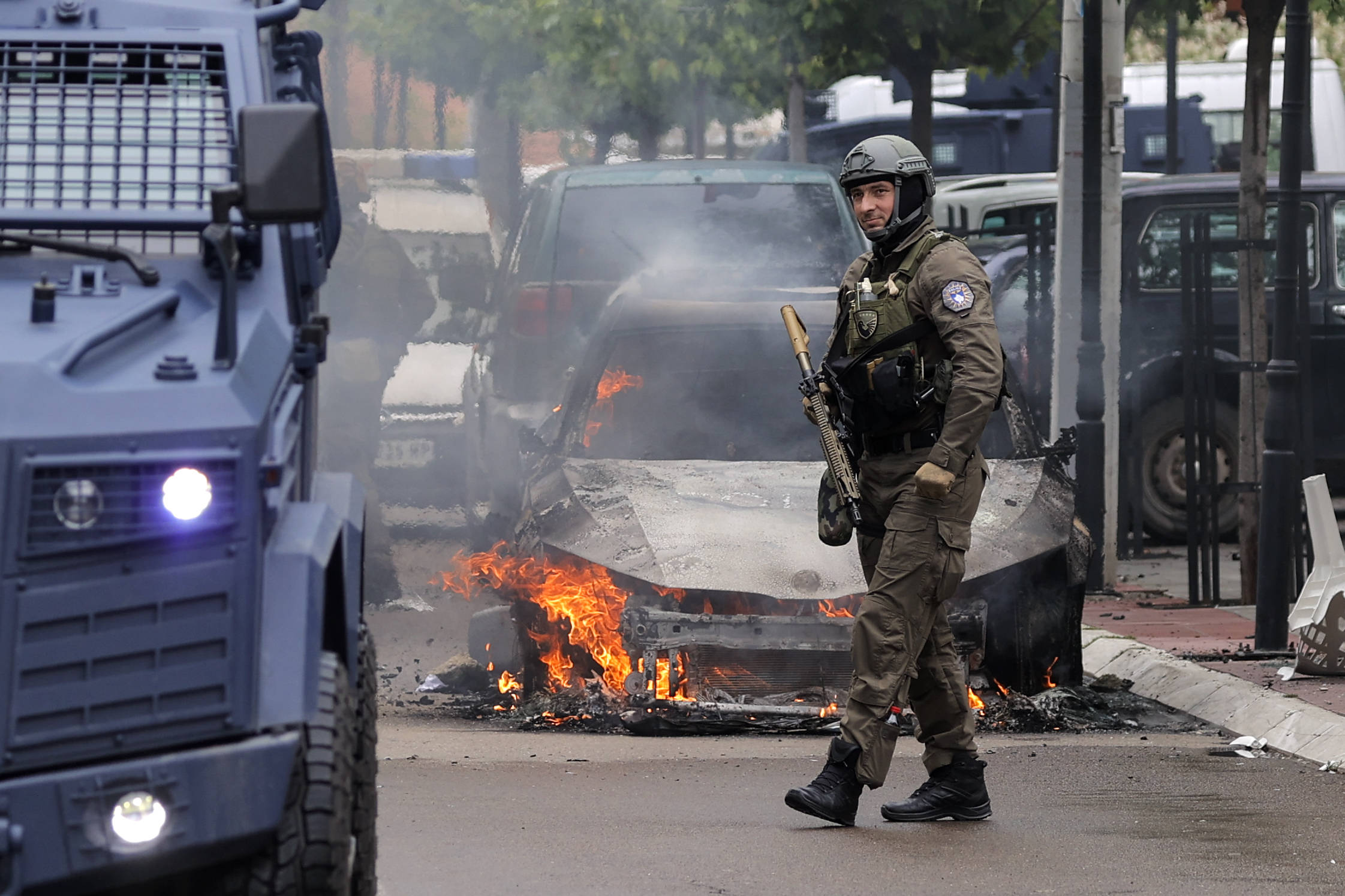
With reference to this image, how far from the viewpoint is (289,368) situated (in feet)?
13.2

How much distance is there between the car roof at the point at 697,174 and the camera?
37.3 ft

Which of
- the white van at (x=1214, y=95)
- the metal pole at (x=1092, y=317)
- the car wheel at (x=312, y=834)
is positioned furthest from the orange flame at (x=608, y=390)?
the white van at (x=1214, y=95)

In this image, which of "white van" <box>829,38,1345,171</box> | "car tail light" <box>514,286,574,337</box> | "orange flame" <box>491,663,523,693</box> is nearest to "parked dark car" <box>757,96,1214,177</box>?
"white van" <box>829,38,1345,171</box>

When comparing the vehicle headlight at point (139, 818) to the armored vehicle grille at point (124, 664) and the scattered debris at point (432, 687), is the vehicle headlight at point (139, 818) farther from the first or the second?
the scattered debris at point (432, 687)

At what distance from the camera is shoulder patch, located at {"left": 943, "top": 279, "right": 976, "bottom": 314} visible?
5.83m

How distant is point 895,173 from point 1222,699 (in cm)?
307

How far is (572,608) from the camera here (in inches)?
285

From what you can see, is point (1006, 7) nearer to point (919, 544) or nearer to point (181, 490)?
point (919, 544)

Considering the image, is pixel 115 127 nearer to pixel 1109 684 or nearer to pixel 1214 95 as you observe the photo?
pixel 1109 684

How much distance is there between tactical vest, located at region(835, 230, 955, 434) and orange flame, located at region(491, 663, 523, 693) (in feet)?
7.66

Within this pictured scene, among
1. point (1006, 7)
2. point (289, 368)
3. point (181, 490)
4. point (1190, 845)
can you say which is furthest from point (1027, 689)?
point (1006, 7)

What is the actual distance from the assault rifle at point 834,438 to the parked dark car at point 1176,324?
22.4 ft

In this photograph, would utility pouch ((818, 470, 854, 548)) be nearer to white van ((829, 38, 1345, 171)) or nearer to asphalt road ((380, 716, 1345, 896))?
asphalt road ((380, 716, 1345, 896))

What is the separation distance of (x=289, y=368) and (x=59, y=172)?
0.78m
